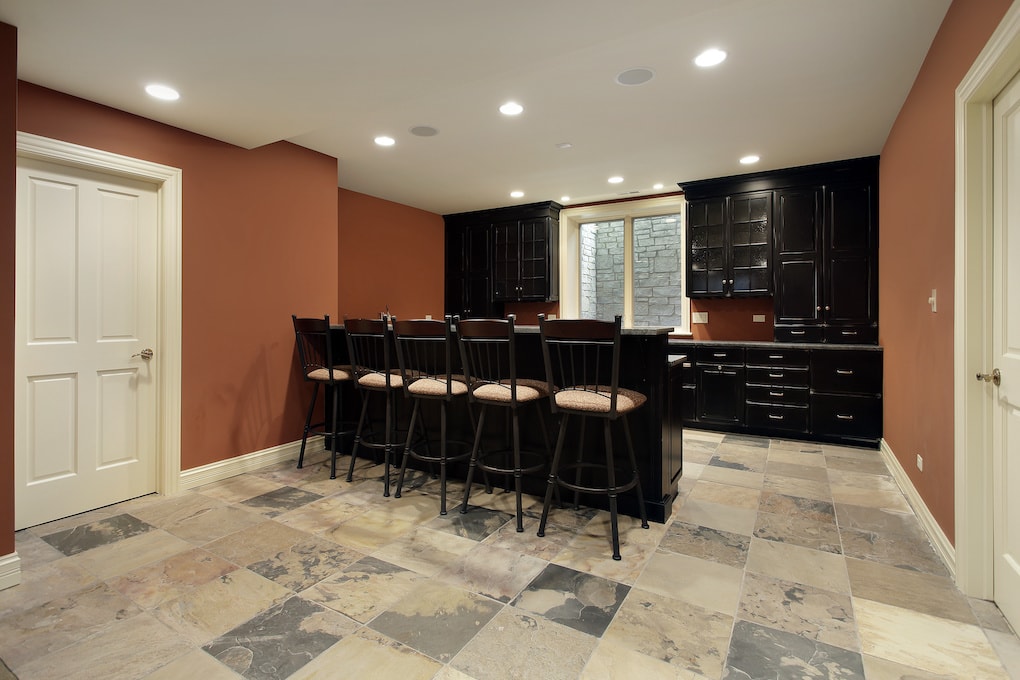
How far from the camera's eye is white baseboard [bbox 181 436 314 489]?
134 inches

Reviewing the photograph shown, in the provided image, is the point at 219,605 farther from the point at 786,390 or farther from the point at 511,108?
the point at 786,390

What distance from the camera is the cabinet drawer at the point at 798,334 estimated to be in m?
4.77

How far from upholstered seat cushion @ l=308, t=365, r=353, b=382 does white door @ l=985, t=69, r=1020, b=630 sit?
3.51 metres

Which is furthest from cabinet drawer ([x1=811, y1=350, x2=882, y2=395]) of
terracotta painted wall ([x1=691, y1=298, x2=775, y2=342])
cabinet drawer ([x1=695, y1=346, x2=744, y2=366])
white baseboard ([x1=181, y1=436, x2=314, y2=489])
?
white baseboard ([x1=181, y1=436, x2=314, y2=489])

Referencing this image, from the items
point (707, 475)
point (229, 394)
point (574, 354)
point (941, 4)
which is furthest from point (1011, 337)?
point (229, 394)

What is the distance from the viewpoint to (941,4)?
7.47 ft

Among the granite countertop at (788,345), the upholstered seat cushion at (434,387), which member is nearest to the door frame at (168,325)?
the upholstered seat cushion at (434,387)

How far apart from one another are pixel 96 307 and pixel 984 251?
4454mm

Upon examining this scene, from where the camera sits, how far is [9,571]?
83.5 inches

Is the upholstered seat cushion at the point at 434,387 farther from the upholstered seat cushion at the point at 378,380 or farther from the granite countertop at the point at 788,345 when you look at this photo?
the granite countertop at the point at 788,345

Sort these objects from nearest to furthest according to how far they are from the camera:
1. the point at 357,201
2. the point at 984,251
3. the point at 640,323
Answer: the point at 984,251 → the point at 357,201 → the point at 640,323

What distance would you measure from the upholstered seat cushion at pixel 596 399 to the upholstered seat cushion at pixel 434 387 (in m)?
0.69

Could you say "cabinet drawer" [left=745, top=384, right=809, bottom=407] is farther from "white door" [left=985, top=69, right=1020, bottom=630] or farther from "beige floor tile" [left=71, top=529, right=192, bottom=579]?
"beige floor tile" [left=71, top=529, right=192, bottom=579]

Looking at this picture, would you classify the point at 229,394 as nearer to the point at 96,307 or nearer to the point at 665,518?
the point at 96,307
